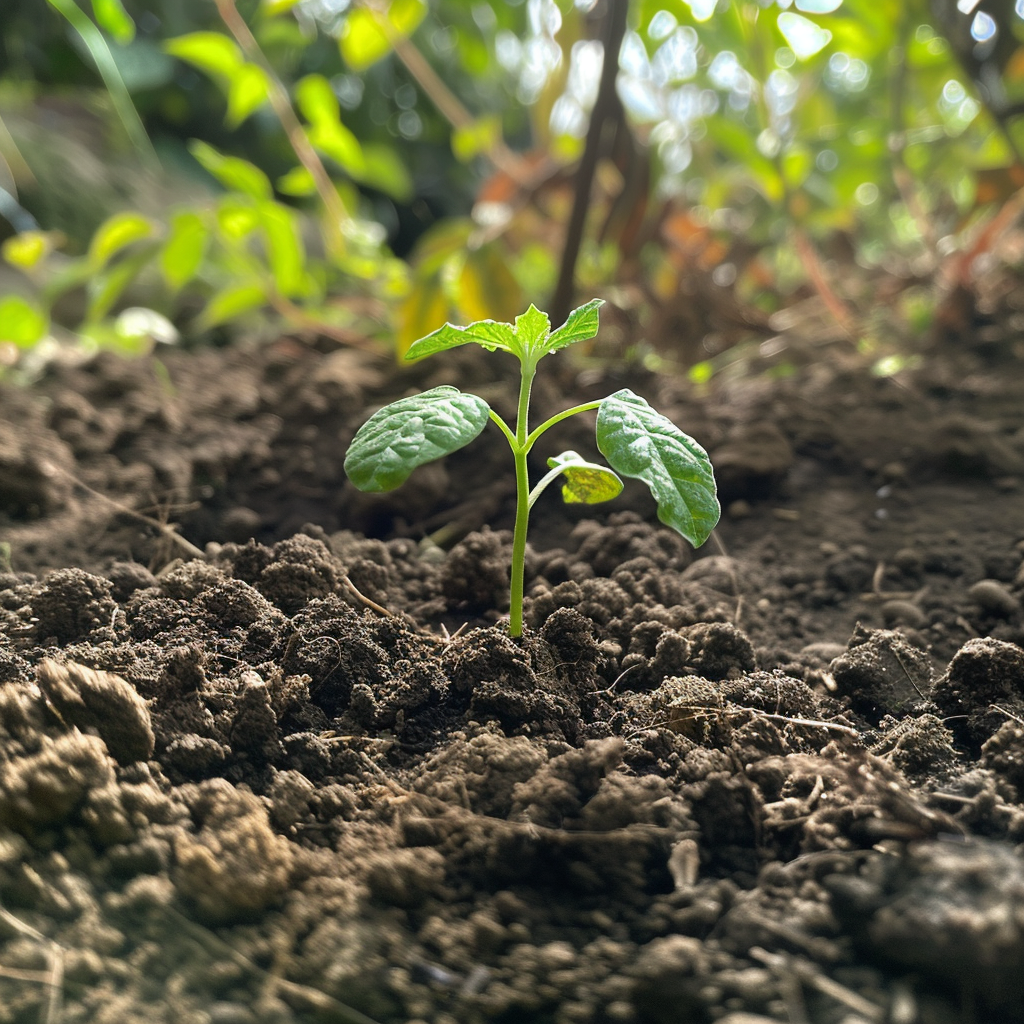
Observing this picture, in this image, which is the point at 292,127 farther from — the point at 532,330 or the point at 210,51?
the point at 532,330

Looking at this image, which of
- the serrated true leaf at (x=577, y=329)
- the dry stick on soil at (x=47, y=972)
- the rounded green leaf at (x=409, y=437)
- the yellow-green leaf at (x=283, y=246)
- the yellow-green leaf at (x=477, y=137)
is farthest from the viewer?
the yellow-green leaf at (x=477, y=137)

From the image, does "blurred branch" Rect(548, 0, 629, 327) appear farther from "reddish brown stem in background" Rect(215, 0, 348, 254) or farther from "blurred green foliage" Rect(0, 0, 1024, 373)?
"reddish brown stem in background" Rect(215, 0, 348, 254)

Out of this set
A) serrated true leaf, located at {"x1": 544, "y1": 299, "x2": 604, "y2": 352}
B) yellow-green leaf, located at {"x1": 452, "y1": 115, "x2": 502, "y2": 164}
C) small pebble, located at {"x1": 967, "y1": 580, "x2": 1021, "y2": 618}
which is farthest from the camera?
yellow-green leaf, located at {"x1": 452, "y1": 115, "x2": 502, "y2": 164}

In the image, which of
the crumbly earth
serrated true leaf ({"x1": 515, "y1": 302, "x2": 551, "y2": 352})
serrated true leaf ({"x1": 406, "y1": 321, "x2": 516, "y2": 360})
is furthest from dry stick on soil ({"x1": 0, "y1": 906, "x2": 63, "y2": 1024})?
serrated true leaf ({"x1": 515, "y1": 302, "x2": 551, "y2": 352})

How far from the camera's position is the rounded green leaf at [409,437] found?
73 centimetres

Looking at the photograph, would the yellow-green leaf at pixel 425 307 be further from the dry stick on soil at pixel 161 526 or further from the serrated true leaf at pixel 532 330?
the serrated true leaf at pixel 532 330

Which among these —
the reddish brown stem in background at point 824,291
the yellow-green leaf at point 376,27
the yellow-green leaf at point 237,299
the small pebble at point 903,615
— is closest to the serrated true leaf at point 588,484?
the small pebble at point 903,615

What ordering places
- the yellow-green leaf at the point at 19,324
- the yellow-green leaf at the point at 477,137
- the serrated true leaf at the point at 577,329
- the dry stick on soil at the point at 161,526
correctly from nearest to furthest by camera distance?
the serrated true leaf at the point at 577,329 < the dry stick on soil at the point at 161,526 < the yellow-green leaf at the point at 19,324 < the yellow-green leaf at the point at 477,137

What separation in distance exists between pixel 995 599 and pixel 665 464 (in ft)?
1.77

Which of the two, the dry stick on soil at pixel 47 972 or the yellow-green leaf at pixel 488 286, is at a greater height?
the yellow-green leaf at pixel 488 286

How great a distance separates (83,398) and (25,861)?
1.33 meters

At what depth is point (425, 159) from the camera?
4.03 meters

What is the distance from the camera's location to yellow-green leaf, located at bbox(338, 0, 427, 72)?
6.01 feet

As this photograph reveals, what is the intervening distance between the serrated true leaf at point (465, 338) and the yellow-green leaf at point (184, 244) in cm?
123
